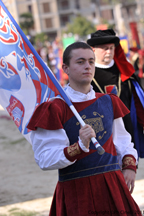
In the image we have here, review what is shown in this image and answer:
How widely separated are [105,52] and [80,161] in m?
1.61

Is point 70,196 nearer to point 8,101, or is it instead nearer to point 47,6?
point 8,101

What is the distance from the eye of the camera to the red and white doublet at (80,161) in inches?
75.7

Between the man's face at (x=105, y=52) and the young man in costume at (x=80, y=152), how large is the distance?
1250 millimetres

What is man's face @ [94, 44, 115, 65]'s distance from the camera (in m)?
3.32

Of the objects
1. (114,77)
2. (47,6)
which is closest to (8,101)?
(114,77)

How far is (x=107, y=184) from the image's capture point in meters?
1.98

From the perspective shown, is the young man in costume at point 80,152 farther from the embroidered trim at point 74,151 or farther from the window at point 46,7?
the window at point 46,7

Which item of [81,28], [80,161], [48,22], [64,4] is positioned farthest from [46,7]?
[80,161]

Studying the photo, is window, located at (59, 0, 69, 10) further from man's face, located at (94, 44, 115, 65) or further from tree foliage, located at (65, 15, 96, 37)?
man's face, located at (94, 44, 115, 65)

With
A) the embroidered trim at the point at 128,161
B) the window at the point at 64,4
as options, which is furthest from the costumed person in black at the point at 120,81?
the window at the point at 64,4

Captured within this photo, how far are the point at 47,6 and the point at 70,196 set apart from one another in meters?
67.0

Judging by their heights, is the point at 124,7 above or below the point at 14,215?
below

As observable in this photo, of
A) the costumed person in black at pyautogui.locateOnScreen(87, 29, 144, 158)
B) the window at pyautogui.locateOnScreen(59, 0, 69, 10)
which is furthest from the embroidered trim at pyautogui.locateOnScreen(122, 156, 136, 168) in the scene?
the window at pyautogui.locateOnScreen(59, 0, 69, 10)

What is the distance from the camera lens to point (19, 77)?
246 cm
